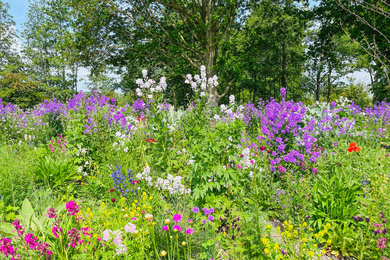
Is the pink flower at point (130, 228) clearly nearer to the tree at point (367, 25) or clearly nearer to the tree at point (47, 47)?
the tree at point (367, 25)

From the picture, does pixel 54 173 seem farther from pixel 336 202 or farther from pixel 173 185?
pixel 336 202

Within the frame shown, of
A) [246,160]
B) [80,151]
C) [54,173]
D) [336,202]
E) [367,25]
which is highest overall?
[367,25]

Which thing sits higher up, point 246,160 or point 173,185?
point 246,160

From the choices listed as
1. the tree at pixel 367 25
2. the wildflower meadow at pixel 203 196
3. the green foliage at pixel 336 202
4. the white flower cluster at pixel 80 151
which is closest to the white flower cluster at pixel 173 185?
the wildflower meadow at pixel 203 196

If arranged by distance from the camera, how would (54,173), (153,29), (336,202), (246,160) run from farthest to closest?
1. (153,29)
2. (54,173)
3. (246,160)
4. (336,202)

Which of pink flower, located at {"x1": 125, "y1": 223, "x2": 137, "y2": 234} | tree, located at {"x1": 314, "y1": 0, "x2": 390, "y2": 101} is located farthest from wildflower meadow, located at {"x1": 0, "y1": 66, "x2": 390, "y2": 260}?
tree, located at {"x1": 314, "y1": 0, "x2": 390, "y2": 101}

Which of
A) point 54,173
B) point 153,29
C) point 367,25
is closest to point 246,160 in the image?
point 54,173

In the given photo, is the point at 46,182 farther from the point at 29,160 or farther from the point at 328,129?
the point at 328,129

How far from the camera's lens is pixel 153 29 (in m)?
13.0

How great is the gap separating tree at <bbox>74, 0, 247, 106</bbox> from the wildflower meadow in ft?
23.8

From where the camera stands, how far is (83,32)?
11.4 m

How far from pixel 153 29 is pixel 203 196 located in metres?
12.5

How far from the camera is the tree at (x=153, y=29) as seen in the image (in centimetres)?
1126

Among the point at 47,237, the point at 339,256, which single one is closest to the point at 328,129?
the point at 339,256
